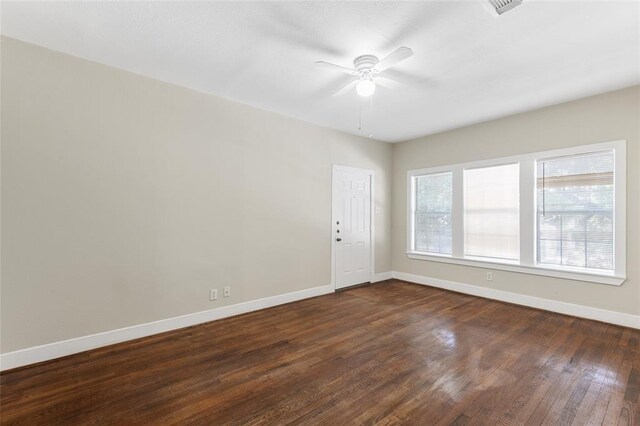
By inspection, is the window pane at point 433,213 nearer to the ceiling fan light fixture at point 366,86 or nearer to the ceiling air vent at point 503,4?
the ceiling fan light fixture at point 366,86

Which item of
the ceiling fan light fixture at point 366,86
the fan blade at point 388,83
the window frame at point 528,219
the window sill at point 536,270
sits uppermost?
the fan blade at point 388,83

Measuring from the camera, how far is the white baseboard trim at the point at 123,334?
240cm

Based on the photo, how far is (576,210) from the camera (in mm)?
3619

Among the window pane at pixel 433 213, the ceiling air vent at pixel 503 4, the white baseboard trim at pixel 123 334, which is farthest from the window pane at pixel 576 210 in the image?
the white baseboard trim at pixel 123 334

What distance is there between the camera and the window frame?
130 inches

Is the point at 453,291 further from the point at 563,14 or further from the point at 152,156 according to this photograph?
the point at 152,156

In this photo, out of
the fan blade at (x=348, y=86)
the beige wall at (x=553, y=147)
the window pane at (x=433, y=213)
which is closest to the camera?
the fan blade at (x=348, y=86)

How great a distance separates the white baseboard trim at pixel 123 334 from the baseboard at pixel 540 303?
8.88 ft

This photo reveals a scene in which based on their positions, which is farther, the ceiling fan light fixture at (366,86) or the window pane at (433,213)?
the window pane at (433,213)

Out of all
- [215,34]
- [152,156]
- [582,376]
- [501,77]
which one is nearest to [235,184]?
[152,156]

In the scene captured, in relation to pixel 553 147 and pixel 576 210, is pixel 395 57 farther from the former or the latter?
pixel 576 210

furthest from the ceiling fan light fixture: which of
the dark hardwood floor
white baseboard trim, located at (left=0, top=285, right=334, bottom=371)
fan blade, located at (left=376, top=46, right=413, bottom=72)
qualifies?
white baseboard trim, located at (left=0, top=285, right=334, bottom=371)

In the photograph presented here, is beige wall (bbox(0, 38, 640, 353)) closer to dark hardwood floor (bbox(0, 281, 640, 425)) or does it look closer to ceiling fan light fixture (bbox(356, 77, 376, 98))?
dark hardwood floor (bbox(0, 281, 640, 425))

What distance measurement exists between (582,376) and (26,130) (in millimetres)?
5133
